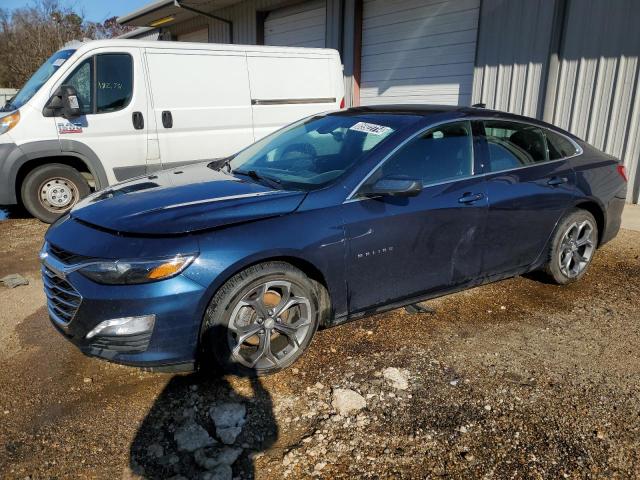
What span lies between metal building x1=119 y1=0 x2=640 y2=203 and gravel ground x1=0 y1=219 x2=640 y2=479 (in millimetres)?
4519

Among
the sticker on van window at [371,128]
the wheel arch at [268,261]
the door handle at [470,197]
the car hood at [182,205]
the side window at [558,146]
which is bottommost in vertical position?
the wheel arch at [268,261]

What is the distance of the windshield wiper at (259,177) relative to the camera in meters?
3.36

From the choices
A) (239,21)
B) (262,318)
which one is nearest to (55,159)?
(262,318)

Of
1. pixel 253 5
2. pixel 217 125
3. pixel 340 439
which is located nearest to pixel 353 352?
pixel 340 439

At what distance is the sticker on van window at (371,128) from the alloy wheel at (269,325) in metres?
1.25

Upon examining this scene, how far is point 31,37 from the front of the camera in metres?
29.6

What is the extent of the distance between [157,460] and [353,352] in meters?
1.38

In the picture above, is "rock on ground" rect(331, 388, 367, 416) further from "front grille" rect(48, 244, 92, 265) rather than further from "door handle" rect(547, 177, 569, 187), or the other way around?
"door handle" rect(547, 177, 569, 187)

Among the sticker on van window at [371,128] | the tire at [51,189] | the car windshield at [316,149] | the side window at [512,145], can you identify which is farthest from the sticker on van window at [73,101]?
the side window at [512,145]

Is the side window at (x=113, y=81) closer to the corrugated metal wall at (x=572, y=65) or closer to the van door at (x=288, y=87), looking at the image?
the van door at (x=288, y=87)

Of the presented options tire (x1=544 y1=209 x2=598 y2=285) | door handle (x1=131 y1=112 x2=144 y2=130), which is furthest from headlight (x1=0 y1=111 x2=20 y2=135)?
tire (x1=544 y1=209 x2=598 y2=285)

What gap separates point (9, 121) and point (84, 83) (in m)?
0.93

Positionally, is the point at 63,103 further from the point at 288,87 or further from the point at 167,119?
the point at 288,87

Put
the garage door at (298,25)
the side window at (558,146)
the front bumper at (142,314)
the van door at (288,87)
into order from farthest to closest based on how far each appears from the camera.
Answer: the garage door at (298,25) < the van door at (288,87) < the side window at (558,146) < the front bumper at (142,314)
